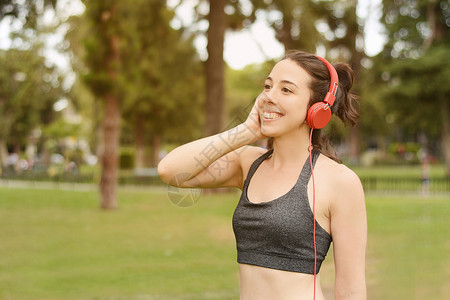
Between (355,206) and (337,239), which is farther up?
(355,206)

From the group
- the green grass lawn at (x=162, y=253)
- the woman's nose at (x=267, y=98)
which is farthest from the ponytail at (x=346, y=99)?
the green grass lawn at (x=162, y=253)

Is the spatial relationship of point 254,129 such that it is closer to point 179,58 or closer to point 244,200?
point 244,200

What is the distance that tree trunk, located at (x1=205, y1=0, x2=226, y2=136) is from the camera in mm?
19625

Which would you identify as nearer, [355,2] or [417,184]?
[417,184]

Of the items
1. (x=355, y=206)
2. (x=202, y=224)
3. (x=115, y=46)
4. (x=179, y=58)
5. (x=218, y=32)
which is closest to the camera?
(x=355, y=206)

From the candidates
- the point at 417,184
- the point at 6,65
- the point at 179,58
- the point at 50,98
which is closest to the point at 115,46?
the point at 179,58

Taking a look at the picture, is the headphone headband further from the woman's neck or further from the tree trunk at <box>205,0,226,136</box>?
the tree trunk at <box>205,0,226,136</box>

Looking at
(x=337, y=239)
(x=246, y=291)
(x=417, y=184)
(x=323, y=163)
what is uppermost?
(x=323, y=163)

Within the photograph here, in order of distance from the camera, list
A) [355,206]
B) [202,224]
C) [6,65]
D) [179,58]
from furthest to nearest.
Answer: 1. [6,65]
2. [179,58]
3. [202,224]
4. [355,206]

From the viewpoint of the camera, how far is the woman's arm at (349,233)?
6.48 ft

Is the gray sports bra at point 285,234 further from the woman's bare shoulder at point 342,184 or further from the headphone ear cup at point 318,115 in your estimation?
the headphone ear cup at point 318,115

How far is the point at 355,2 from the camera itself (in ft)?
122

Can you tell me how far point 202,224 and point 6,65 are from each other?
27.0 meters

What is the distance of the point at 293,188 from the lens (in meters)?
2.07
